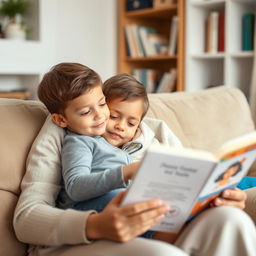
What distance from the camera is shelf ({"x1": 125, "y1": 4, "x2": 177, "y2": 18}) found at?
3.93 metres

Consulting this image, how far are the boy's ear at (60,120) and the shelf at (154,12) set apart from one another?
2664 millimetres

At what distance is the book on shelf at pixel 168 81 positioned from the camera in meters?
4.00

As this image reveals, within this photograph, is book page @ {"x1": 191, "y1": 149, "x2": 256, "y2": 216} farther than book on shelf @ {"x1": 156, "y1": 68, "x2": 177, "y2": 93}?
No

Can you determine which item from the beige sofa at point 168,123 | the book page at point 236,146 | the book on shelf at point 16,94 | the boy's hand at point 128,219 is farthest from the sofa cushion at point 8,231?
the book on shelf at point 16,94

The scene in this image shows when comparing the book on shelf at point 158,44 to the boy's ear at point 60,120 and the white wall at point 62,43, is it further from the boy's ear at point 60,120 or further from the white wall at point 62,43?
the boy's ear at point 60,120

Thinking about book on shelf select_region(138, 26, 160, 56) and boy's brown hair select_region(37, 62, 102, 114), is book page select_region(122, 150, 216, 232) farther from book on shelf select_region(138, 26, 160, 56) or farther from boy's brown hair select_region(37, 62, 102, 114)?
book on shelf select_region(138, 26, 160, 56)

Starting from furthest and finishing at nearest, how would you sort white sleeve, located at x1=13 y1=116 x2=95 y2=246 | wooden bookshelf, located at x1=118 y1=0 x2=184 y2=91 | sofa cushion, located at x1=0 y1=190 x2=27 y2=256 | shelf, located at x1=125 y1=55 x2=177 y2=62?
shelf, located at x1=125 y1=55 x2=177 y2=62
wooden bookshelf, located at x1=118 y1=0 x2=184 y2=91
sofa cushion, located at x1=0 y1=190 x2=27 y2=256
white sleeve, located at x1=13 y1=116 x2=95 y2=246

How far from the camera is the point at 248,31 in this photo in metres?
3.54

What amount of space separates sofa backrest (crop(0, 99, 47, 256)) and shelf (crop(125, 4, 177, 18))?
2588 millimetres

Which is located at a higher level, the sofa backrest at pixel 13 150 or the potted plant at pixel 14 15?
the potted plant at pixel 14 15

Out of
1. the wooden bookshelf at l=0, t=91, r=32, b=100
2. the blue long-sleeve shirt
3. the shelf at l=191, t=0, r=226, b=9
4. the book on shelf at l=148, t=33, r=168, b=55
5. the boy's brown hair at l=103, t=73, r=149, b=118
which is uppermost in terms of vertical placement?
the shelf at l=191, t=0, r=226, b=9

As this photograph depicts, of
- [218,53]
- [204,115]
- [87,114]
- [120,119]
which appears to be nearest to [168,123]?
[204,115]

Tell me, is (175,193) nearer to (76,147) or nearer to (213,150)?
(76,147)

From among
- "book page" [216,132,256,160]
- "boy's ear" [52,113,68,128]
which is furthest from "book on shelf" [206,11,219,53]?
"book page" [216,132,256,160]
